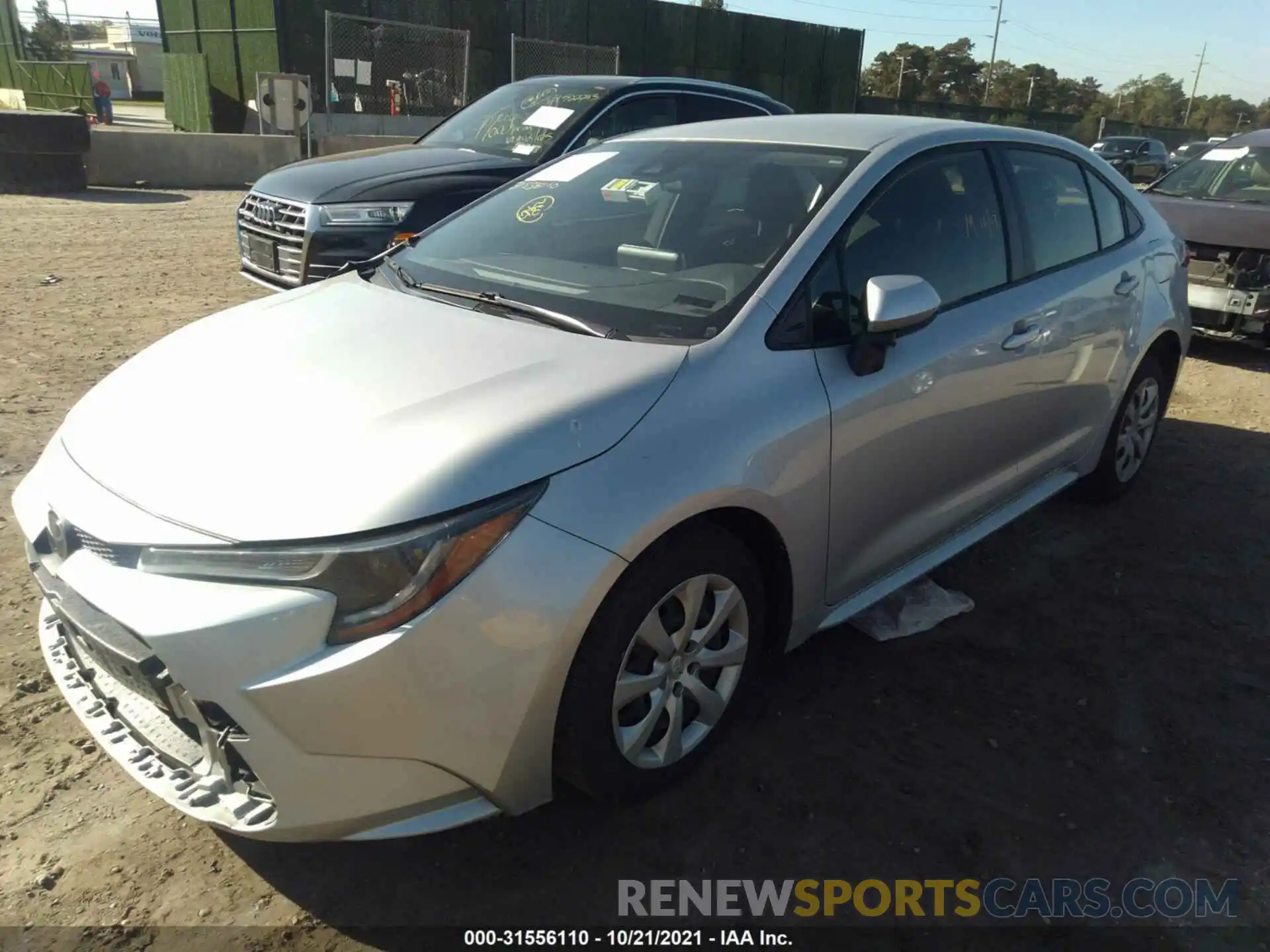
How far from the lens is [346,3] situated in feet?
73.8

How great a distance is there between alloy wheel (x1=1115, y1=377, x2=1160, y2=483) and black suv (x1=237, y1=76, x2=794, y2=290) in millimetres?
3158

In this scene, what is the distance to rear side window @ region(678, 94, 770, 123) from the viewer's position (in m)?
7.62

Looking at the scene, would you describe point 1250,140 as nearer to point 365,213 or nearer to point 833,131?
point 833,131

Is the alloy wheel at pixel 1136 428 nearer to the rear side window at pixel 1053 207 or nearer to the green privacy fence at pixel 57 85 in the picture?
the rear side window at pixel 1053 207

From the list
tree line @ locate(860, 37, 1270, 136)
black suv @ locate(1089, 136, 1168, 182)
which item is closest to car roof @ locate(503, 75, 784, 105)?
black suv @ locate(1089, 136, 1168, 182)

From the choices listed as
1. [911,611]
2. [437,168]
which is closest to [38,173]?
[437,168]

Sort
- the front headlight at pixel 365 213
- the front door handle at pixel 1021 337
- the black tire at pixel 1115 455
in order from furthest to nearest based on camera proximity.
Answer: the front headlight at pixel 365 213 < the black tire at pixel 1115 455 < the front door handle at pixel 1021 337

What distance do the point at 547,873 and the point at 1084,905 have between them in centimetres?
132

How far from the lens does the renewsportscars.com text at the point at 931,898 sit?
2.36m

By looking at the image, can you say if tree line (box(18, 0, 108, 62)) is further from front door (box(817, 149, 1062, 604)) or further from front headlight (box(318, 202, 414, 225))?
front door (box(817, 149, 1062, 604))

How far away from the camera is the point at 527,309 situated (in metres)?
2.83

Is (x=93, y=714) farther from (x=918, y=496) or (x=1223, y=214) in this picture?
(x=1223, y=214)

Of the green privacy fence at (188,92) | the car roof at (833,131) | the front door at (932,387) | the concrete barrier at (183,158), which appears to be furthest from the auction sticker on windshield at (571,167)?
the green privacy fence at (188,92)

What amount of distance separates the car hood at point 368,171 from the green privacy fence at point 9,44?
33.4 m
